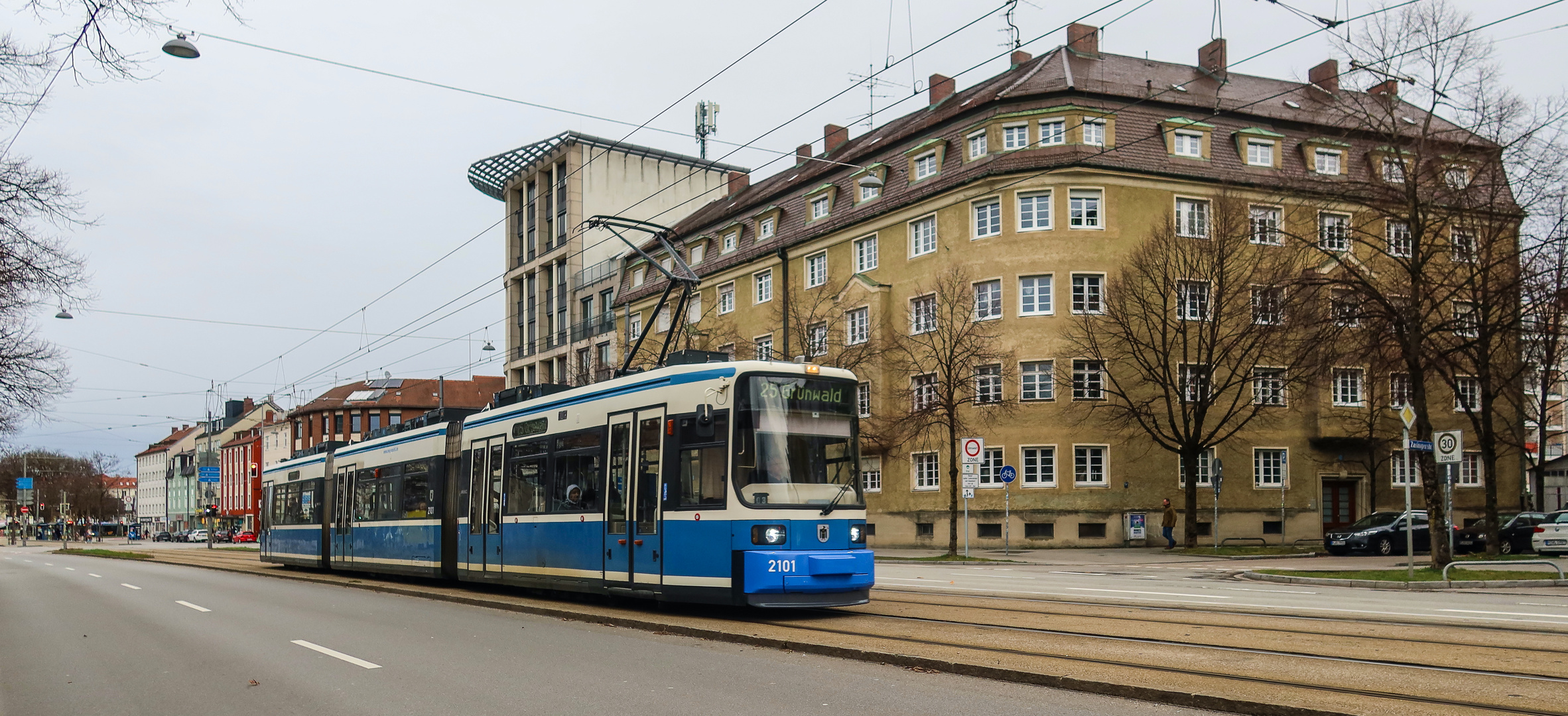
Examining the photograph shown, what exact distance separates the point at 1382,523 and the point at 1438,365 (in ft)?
31.7

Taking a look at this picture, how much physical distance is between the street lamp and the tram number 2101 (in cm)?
852

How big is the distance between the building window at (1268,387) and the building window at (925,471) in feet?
33.7

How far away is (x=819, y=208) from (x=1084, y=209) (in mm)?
12524

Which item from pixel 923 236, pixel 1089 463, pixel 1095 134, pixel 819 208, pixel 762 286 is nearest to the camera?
pixel 1089 463

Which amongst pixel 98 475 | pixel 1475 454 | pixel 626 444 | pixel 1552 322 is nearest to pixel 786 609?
pixel 626 444

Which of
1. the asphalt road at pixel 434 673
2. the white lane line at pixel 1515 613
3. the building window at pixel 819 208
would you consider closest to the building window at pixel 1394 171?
the white lane line at pixel 1515 613

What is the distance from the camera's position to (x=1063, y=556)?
106ft

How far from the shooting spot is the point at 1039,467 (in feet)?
124

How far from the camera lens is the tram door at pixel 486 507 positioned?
60.7 ft

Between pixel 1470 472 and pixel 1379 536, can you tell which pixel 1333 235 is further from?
pixel 1470 472

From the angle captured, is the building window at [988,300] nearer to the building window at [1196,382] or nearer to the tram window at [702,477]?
the building window at [1196,382]

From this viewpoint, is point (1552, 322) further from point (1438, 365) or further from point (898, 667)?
point (898, 667)

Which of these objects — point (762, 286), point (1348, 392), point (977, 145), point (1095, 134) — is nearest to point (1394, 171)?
point (1095, 134)

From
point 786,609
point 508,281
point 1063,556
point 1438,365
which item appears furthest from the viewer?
point 508,281
